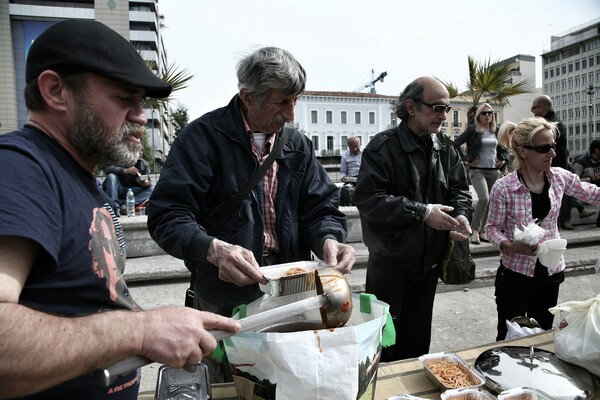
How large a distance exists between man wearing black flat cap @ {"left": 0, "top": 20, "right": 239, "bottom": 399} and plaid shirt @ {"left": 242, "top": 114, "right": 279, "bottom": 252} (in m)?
0.68

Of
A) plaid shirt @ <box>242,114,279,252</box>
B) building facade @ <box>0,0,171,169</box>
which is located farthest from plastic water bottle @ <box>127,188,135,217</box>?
building facade @ <box>0,0,171,169</box>

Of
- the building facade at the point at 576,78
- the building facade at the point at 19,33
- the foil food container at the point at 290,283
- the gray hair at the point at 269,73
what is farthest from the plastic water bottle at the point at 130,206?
the building facade at the point at 576,78

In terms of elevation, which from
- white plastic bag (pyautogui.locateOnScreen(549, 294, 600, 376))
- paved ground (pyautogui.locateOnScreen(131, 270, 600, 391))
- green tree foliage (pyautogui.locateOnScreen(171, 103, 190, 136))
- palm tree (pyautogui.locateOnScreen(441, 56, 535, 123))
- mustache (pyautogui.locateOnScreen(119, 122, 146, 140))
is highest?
green tree foliage (pyautogui.locateOnScreen(171, 103, 190, 136))

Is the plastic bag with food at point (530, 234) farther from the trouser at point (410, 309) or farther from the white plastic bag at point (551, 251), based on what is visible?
the trouser at point (410, 309)

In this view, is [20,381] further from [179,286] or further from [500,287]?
[179,286]

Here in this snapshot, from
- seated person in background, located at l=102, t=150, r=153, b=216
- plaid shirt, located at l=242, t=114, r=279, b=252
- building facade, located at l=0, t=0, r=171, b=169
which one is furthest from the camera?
building facade, located at l=0, t=0, r=171, b=169

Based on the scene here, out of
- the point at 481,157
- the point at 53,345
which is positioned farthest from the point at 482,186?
the point at 53,345

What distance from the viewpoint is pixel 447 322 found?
162 inches

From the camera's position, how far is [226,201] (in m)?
1.81

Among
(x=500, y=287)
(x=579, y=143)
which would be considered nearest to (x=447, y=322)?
(x=500, y=287)

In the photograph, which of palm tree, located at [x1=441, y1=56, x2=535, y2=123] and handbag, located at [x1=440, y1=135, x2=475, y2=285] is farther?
palm tree, located at [x1=441, y1=56, x2=535, y2=123]

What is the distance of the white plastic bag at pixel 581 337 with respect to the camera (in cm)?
156

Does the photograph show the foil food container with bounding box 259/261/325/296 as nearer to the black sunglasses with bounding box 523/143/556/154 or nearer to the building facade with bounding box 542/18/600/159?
the black sunglasses with bounding box 523/143/556/154

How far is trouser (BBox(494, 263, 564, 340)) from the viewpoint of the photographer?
2.65m
